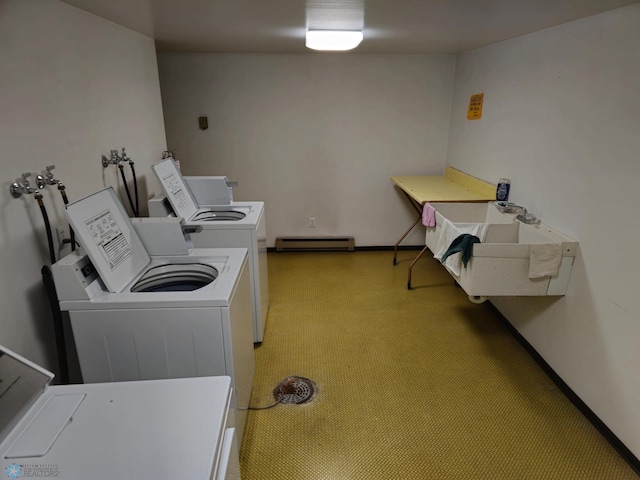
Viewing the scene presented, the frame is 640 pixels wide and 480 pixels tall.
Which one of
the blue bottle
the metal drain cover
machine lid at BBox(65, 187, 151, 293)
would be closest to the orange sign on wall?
the blue bottle

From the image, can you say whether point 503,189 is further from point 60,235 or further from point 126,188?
point 60,235

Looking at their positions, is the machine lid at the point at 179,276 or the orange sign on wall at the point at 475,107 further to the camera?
the orange sign on wall at the point at 475,107

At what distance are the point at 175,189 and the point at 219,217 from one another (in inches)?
14.0

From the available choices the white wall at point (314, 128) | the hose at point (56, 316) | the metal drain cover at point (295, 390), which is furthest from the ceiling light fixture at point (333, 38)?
the metal drain cover at point (295, 390)

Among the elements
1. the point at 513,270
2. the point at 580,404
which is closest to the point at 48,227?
the point at 513,270

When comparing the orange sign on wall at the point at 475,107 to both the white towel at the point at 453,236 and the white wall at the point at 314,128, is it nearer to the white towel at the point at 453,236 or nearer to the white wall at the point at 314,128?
the white wall at the point at 314,128

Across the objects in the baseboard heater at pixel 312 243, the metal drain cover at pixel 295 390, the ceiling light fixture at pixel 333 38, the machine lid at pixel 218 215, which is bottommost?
the metal drain cover at pixel 295 390

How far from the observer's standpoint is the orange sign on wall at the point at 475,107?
346 cm

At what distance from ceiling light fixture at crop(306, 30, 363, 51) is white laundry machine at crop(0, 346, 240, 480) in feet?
7.62

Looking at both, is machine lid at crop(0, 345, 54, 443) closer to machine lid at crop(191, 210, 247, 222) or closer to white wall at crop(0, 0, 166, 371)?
white wall at crop(0, 0, 166, 371)

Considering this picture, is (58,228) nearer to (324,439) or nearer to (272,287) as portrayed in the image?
(324,439)

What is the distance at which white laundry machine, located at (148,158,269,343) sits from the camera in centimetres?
243

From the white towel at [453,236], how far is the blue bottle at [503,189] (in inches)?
15.7

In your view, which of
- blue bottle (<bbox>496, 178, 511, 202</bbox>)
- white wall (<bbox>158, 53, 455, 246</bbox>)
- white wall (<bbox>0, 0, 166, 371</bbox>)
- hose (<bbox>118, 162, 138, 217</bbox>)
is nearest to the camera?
white wall (<bbox>0, 0, 166, 371</bbox>)
